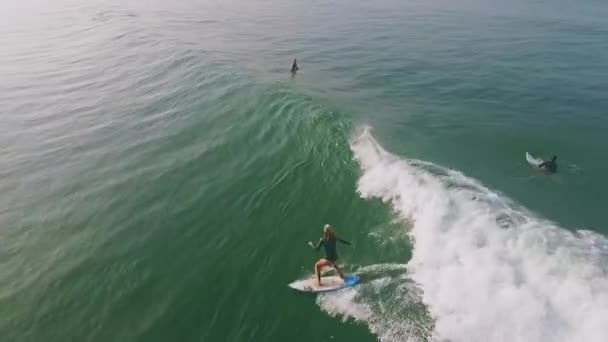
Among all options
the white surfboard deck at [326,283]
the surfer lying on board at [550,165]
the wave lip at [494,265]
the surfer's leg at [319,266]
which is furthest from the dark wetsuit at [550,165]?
the surfer's leg at [319,266]

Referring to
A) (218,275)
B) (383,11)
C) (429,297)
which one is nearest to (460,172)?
(429,297)

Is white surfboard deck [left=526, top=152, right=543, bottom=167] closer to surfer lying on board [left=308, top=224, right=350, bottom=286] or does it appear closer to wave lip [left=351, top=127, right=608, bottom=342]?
wave lip [left=351, top=127, right=608, bottom=342]

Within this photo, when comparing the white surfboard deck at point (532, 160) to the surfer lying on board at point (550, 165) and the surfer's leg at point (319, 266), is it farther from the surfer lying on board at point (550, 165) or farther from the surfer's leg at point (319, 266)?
the surfer's leg at point (319, 266)

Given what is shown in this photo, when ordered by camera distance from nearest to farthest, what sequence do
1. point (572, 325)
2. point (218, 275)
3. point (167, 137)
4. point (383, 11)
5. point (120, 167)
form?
point (572, 325) < point (218, 275) < point (120, 167) < point (167, 137) < point (383, 11)

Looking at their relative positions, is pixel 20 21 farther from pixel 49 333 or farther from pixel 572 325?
pixel 572 325

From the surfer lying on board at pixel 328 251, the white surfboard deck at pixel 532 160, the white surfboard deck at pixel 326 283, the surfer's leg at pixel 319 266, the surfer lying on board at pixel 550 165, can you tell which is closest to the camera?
the white surfboard deck at pixel 326 283

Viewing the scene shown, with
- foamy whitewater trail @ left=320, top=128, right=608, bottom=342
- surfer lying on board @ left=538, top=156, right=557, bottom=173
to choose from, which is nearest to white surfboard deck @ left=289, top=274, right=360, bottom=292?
foamy whitewater trail @ left=320, top=128, right=608, bottom=342
